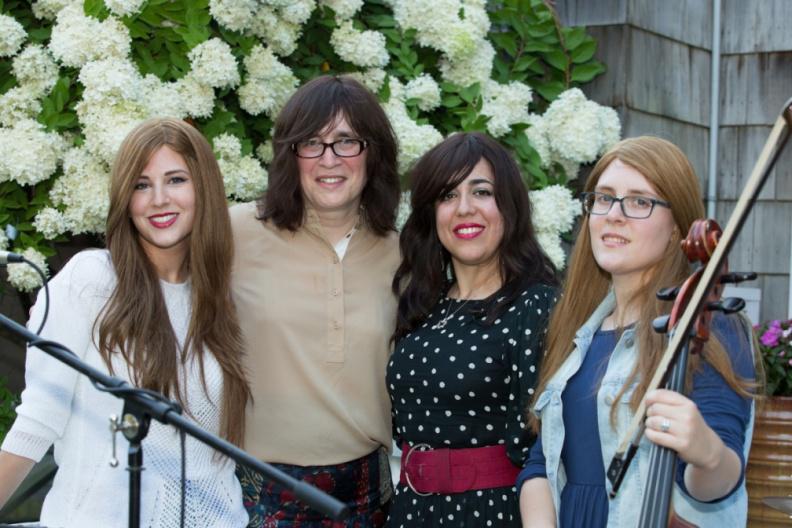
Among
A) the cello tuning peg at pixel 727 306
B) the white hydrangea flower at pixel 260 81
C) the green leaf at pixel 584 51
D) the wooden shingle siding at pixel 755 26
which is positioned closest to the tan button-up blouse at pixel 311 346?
the white hydrangea flower at pixel 260 81

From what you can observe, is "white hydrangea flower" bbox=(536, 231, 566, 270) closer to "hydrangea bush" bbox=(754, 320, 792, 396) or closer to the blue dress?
"hydrangea bush" bbox=(754, 320, 792, 396)

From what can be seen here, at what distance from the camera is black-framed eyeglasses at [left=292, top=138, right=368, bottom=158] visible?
10.6ft

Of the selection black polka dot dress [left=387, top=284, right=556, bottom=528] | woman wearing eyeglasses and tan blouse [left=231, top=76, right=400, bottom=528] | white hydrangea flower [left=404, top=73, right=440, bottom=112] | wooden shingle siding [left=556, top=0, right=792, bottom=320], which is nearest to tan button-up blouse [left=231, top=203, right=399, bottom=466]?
woman wearing eyeglasses and tan blouse [left=231, top=76, right=400, bottom=528]

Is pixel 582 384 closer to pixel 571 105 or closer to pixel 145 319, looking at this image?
pixel 145 319

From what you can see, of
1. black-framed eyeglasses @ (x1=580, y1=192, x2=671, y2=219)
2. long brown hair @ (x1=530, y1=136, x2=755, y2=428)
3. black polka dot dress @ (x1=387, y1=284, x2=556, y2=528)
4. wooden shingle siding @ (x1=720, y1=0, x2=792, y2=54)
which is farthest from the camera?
wooden shingle siding @ (x1=720, y1=0, x2=792, y2=54)

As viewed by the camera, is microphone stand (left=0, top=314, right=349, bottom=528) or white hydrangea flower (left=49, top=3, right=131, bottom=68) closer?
microphone stand (left=0, top=314, right=349, bottom=528)

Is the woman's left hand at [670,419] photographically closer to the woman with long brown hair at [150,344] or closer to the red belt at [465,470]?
the red belt at [465,470]

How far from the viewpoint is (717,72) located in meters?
5.00

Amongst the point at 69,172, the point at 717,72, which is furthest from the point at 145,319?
the point at 717,72

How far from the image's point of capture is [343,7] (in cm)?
415

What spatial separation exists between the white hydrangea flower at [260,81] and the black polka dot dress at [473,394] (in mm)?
1249

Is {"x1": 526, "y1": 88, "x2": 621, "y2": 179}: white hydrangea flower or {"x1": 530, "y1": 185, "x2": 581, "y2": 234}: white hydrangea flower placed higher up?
{"x1": 526, "y1": 88, "x2": 621, "y2": 179}: white hydrangea flower

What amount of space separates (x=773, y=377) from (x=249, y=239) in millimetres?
1978

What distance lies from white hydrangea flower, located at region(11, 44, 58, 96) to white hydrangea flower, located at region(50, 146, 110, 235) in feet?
0.76
